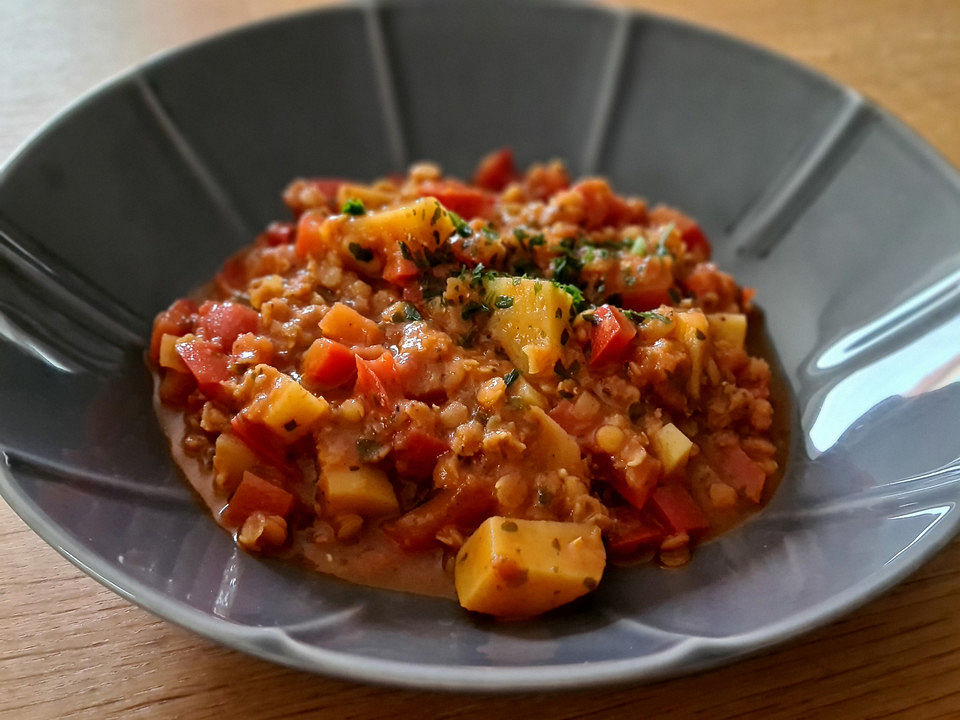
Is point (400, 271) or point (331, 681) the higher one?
point (400, 271)

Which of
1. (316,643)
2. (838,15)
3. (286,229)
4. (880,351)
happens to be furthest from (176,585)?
(838,15)

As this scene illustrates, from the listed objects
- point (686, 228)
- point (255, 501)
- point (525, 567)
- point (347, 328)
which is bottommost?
point (255, 501)

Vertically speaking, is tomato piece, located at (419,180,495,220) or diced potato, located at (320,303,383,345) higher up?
tomato piece, located at (419,180,495,220)

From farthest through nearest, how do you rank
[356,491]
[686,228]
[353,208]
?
[686,228] < [353,208] < [356,491]

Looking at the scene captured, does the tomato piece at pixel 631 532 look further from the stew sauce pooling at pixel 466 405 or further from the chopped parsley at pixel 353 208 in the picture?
the chopped parsley at pixel 353 208

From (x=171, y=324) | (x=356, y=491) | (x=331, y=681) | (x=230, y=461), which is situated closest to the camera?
(x=331, y=681)

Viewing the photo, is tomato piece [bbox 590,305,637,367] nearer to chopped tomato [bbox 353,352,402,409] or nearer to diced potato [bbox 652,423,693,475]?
diced potato [bbox 652,423,693,475]

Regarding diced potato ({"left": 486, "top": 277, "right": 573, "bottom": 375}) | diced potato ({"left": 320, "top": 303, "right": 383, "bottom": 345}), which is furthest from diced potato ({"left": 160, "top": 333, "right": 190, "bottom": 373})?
diced potato ({"left": 486, "top": 277, "right": 573, "bottom": 375})

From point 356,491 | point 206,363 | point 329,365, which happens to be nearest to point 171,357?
point 206,363

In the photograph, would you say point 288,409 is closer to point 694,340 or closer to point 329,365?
Answer: point 329,365
